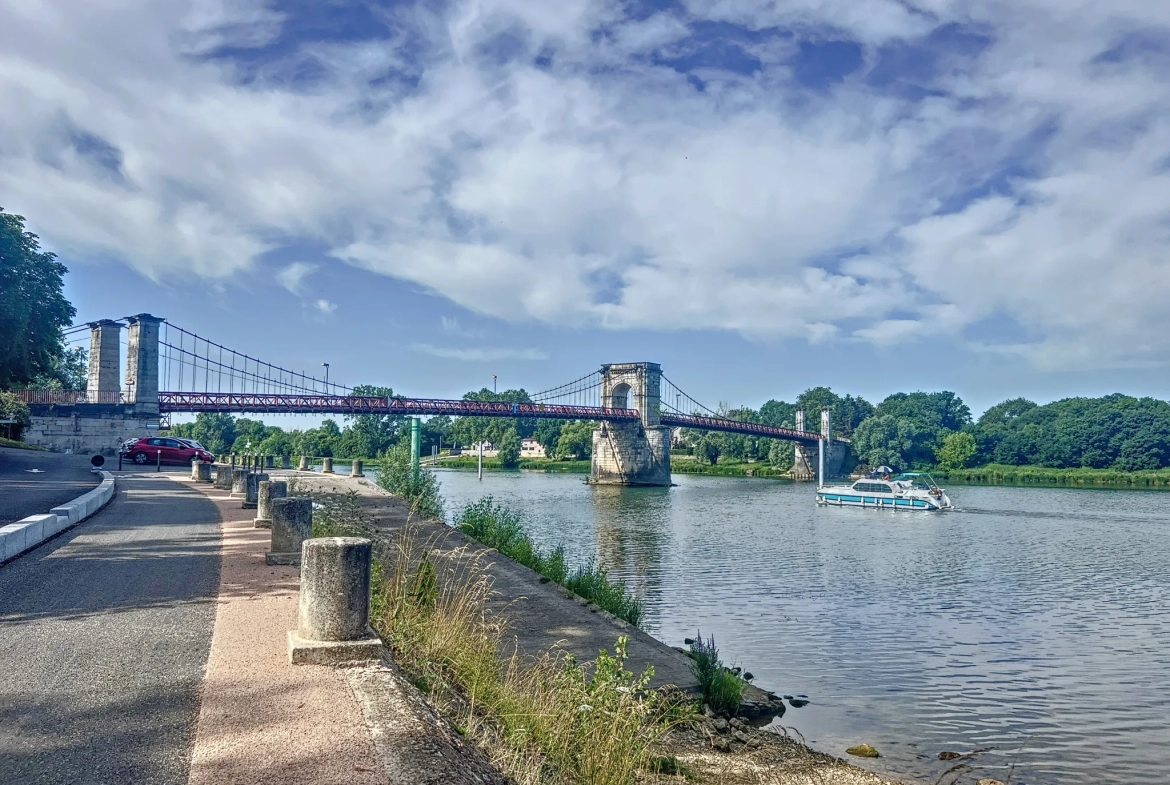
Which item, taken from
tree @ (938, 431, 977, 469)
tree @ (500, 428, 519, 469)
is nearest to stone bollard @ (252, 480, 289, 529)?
tree @ (938, 431, 977, 469)

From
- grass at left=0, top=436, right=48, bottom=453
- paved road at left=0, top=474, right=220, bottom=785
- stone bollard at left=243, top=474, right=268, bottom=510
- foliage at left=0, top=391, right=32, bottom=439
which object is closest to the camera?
paved road at left=0, top=474, right=220, bottom=785

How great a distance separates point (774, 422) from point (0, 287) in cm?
11138

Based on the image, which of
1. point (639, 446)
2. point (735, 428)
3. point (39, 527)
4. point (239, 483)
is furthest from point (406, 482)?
point (735, 428)

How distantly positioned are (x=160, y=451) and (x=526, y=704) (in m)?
31.0

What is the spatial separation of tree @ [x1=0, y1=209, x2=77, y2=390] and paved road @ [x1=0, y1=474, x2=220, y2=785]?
17.7 meters

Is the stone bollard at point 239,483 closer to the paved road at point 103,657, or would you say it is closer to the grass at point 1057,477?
the paved road at point 103,657

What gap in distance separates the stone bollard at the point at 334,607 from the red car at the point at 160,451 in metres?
30.1

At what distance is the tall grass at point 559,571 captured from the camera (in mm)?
12391

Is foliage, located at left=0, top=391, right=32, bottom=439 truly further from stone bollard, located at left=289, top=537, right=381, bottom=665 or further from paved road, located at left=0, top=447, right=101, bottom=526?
stone bollard, located at left=289, top=537, right=381, bottom=665

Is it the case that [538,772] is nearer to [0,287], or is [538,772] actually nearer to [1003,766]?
[1003,766]

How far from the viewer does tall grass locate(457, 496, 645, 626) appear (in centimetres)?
1239

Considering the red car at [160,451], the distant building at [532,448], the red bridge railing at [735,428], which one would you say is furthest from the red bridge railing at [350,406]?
the distant building at [532,448]

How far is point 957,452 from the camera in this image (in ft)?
287

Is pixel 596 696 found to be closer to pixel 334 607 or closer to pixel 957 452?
pixel 334 607
